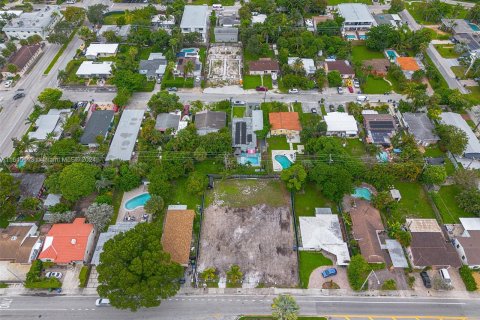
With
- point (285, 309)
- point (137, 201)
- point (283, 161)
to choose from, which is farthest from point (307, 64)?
point (285, 309)

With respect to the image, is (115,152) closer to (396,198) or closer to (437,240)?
(396,198)

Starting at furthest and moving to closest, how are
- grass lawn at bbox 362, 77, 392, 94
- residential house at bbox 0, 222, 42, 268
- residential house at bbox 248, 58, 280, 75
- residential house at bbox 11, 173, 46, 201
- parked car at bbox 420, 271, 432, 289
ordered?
1. residential house at bbox 248, 58, 280, 75
2. grass lawn at bbox 362, 77, 392, 94
3. residential house at bbox 11, 173, 46, 201
4. residential house at bbox 0, 222, 42, 268
5. parked car at bbox 420, 271, 432, 289

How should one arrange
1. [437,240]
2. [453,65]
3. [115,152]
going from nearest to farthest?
[437,240] < [115,152] < [453,65]

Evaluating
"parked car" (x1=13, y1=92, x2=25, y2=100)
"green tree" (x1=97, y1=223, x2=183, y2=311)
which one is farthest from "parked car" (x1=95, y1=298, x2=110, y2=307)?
"parked car" (x1=13, y1=92, x2=25, y2=100)

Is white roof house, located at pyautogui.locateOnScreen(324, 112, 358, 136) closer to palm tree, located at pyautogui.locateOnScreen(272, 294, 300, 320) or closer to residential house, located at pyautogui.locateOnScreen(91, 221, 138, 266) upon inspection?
palm tree, located at pyautogui.locateOnScreen(272, 294, 300, 320)

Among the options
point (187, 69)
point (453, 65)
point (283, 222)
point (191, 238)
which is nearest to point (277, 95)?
point (187, 69)

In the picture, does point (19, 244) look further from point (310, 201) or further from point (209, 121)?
point (310, 201)
